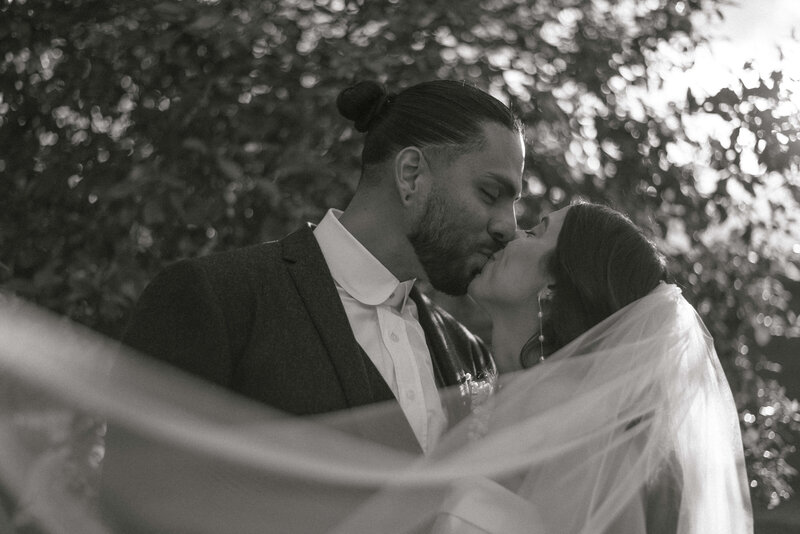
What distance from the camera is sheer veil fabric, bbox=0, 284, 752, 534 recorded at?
2.25 m

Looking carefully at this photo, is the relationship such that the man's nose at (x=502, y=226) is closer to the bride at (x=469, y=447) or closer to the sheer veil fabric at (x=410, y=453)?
the bride at (x=469, y=447)

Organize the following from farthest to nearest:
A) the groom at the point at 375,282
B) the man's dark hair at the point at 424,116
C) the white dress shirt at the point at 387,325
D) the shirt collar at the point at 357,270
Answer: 1. the man's dark hair at the point at 424,116
2. the shirt collar at the point at 357,270
3. the white dress shirt at the point at 387,325
4. the groom at the point at 375,282

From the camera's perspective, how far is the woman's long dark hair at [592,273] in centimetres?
304

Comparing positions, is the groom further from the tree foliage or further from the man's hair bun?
the tree foliage

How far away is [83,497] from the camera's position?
244 centimetres

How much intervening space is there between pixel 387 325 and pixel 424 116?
68cm

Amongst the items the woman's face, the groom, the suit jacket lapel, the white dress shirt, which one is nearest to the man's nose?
the groom

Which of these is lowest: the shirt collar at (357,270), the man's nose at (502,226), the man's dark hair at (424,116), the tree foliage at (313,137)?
the tree foliage at (313,137)

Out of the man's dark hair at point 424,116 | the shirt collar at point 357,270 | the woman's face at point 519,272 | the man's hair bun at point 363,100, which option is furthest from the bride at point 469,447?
the man's hair bun at point 363,100

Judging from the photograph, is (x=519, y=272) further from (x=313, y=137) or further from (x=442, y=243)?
(x=313, y=137)

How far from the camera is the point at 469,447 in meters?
2.64

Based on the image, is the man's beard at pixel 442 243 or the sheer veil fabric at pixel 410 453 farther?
the man's beard at pixel 442 243

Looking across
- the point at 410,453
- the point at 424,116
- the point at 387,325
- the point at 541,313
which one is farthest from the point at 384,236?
the point at 410,453

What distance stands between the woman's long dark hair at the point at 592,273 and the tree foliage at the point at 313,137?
36.8 inches
